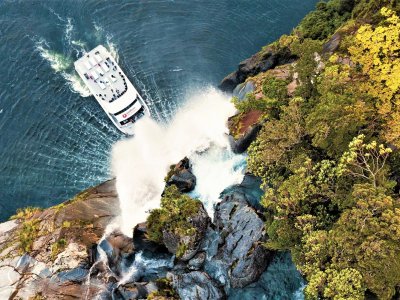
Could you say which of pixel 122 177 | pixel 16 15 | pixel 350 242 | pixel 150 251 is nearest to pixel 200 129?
pixel 122 177

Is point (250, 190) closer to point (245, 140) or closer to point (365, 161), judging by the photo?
point (245, 140)

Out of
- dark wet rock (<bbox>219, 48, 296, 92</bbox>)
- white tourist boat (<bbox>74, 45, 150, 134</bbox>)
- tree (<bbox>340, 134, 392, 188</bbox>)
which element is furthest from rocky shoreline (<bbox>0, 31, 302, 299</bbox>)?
tree (<bbox>340, 134, 392, 188</bbox>)

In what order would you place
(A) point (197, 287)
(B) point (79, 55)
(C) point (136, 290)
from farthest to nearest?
(B) point (79, 55)
(C) point (136, 290)
(A) point (197, 287)

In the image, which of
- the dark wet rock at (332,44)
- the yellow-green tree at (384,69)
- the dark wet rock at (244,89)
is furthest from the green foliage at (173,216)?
the dark wet rock at (332,44)

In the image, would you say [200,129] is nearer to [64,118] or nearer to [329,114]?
[64,118]

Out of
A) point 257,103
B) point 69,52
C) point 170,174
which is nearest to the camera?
point 257,103

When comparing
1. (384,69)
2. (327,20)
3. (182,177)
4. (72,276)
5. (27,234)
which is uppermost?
(384,69)

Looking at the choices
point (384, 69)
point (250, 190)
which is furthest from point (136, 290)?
point (384, 69)
